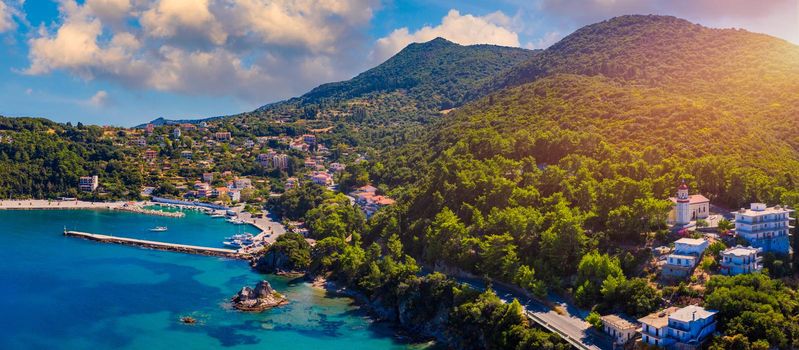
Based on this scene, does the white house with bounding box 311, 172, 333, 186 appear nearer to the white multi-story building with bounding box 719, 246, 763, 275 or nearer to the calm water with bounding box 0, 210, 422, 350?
the calm water with bounding box 0, 210, 422, 350

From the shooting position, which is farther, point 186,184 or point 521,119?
point 186,184

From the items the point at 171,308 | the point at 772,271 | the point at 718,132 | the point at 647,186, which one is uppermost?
the point at 718,132

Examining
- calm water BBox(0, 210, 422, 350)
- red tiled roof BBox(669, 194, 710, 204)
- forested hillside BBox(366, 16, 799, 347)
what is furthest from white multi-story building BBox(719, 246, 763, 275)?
calm water BBox(0, 210, 422, 350)

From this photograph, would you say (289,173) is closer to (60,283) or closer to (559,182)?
(60,283)

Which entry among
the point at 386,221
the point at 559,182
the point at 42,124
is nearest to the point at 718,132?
the point at 559,182

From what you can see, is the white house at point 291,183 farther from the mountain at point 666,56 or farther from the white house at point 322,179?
the mountain at point 666,56

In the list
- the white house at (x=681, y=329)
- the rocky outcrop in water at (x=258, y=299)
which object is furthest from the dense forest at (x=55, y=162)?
the white house at (x=681, y=329)
